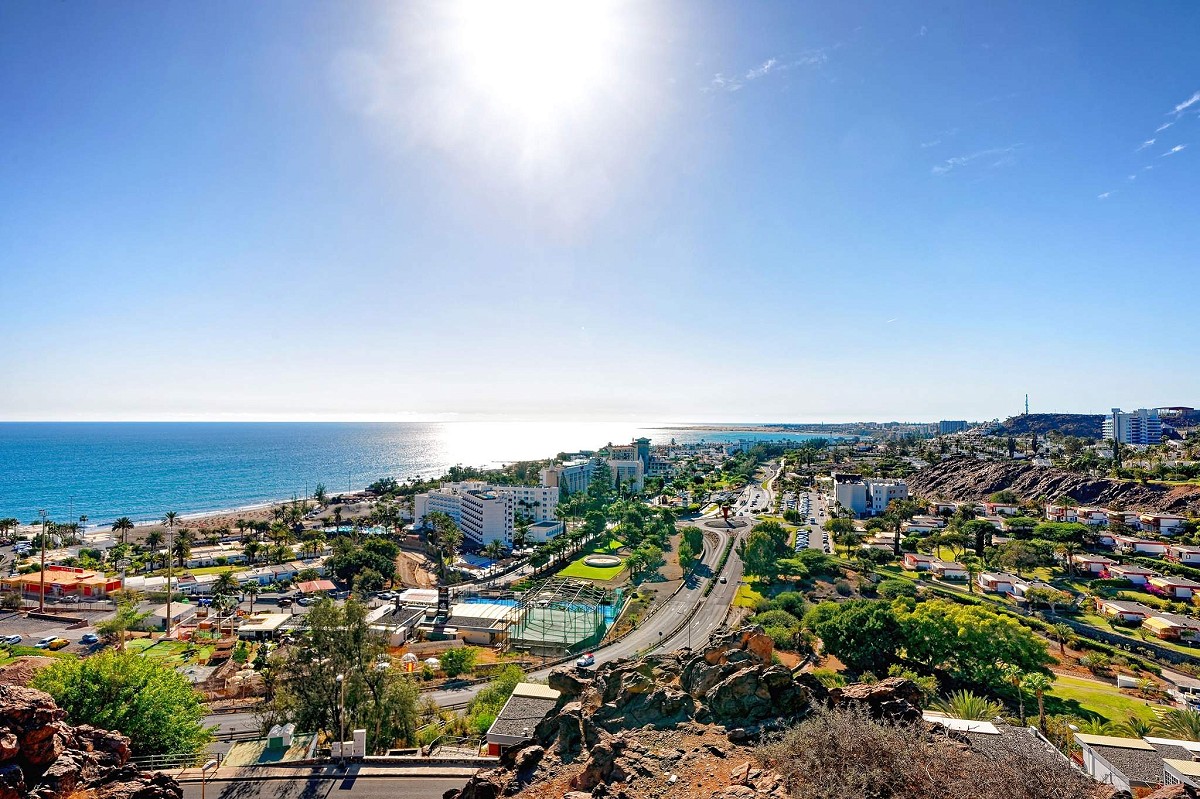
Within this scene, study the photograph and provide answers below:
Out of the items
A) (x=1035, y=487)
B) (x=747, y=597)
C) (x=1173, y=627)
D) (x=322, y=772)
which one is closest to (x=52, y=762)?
(x=322, y=772)

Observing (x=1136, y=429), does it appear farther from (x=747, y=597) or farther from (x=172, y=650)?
(x=172, y=650)

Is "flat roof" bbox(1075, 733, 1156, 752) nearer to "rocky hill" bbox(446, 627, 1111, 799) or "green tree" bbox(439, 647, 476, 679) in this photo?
"rocky hill" bbox(446, 627, 1111, 799)

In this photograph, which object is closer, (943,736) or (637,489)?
(943,736)

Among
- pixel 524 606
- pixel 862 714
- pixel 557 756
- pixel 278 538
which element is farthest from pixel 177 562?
pixel 862 714

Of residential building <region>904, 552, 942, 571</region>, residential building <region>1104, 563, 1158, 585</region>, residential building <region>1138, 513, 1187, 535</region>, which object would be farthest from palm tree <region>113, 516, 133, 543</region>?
residential building <region>1138, 513, 1187, 535</region>

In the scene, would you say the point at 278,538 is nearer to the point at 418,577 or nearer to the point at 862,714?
the point at 418,577

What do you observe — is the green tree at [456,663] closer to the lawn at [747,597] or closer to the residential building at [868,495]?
the lawn at [747,597]
